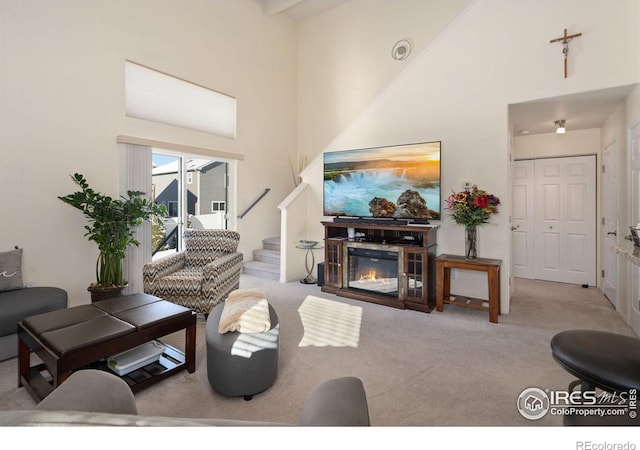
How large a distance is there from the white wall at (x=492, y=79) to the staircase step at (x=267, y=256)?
2.67m

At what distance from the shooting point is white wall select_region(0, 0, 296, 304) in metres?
3.21

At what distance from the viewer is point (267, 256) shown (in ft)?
18.6

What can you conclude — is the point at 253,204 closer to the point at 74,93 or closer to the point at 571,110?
the point at 74,93

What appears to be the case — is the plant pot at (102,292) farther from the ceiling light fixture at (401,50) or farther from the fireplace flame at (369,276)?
the ceiling light fixture at (401,50)

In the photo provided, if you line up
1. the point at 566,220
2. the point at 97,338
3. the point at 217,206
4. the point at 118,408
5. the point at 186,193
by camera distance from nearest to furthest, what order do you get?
the point at 118,408 → the point at 97,338 → the point at 566,220 → the point at 186,193 → the point at 217,206

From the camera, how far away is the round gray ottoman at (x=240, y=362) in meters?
1.97

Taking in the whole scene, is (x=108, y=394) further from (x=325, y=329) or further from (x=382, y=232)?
(x=382, y=232)

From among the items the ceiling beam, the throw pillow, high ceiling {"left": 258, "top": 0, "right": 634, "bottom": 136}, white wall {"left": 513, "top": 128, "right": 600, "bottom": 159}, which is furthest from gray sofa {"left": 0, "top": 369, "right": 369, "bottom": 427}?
the ceiling beam

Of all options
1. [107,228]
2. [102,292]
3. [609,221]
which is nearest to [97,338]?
[102,292]

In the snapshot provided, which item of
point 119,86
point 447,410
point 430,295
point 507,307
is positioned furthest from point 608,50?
point 119,86

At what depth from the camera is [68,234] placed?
11.9 ft

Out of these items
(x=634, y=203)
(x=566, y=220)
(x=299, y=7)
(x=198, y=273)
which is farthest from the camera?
(x=299, y=7)

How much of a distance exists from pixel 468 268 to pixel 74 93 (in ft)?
16.1
